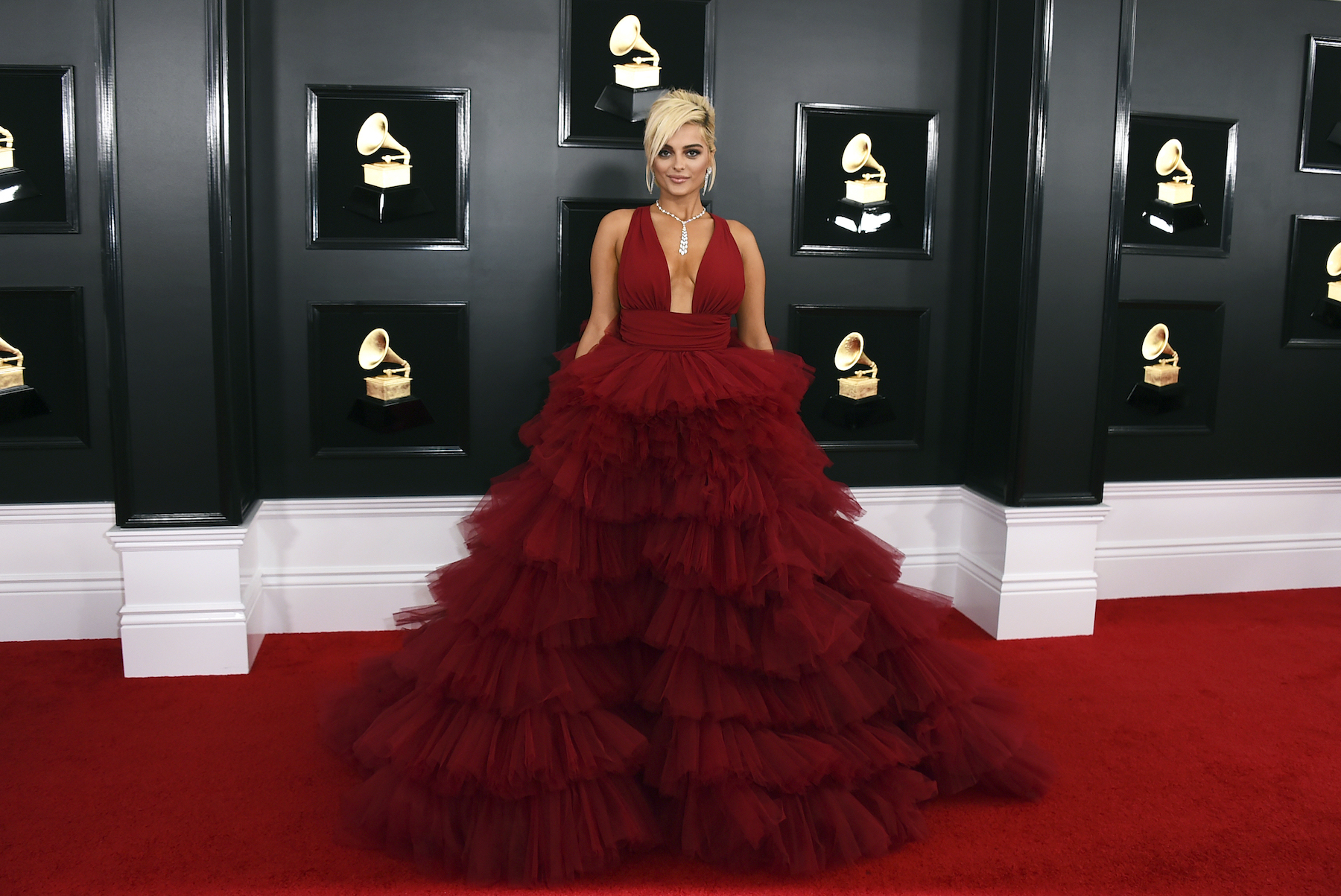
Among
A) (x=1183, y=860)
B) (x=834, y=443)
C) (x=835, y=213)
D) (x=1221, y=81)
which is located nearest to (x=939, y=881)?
(x=1183, y=860)

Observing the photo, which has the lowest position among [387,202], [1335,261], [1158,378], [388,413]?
[388,413]

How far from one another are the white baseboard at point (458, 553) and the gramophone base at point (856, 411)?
11.8 inches

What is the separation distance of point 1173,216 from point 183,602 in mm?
4325

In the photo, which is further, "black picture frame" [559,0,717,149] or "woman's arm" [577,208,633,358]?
"black picture frame" [559,0,717,149]

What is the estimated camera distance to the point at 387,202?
361cm

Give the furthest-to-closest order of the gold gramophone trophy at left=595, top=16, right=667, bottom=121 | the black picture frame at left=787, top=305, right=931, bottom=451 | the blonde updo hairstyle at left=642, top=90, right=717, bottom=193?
1. the black picture frame at left=787, top=305, right=931, bottom=451
2. the gold gramophone trophy at left=595, top=16, right=667, bottom=121
3. the blonde updo hairstyle at left=642, top=90, right=717, bottom=193

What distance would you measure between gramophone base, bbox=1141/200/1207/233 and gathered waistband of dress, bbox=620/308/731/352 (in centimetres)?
247

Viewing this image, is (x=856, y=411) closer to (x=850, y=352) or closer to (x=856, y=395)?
(x=856, y=395)

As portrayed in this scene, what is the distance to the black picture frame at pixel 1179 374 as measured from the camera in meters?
4.20

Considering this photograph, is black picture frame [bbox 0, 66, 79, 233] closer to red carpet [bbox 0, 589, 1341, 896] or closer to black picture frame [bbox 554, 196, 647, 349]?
red carpet [bbox 0, 589, 1341, 896]

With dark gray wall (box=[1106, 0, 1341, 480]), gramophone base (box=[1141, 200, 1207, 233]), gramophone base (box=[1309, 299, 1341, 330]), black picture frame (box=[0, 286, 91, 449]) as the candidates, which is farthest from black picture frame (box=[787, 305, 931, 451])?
black picture frame (box=[0, 286, 91, 449])

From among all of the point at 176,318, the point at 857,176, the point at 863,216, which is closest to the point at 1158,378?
the point at 863,216

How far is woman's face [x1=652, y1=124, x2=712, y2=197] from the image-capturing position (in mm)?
2695

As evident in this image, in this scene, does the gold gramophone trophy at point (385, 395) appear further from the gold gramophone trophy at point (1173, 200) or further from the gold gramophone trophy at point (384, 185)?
the gold gramophone trophy at point (1173, 200)
